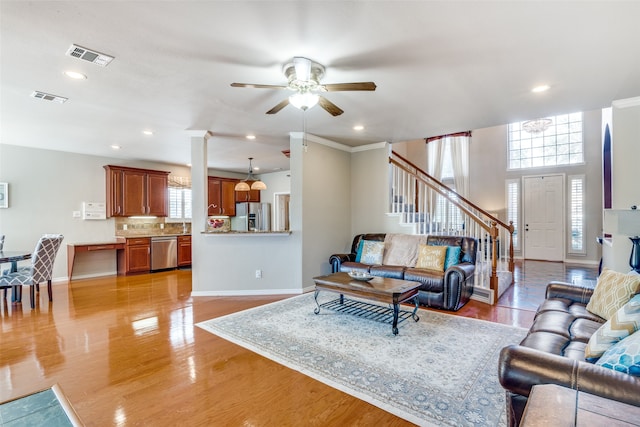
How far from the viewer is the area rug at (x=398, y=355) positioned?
2.03m

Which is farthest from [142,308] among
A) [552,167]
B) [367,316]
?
[552,167]

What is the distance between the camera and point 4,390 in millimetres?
2271

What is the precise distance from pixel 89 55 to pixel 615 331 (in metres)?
4.14

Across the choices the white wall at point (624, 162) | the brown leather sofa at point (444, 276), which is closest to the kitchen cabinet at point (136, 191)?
the brown leather sofa at point (444, 276)

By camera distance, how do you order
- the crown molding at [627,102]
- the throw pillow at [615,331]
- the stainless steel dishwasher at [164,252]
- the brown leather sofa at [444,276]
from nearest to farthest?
1. the throw pillow at [615,331]
2. the crown molding at [627,102]
3. the brown leather sofa at [444,276]
4. the stainless steel dishwasher at [164,252]

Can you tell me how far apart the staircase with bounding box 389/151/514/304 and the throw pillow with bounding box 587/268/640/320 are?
1898 millimetres

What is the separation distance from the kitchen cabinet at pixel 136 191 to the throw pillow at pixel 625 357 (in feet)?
25.9

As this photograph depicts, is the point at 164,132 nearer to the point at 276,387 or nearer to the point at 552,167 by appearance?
the point at 276,387

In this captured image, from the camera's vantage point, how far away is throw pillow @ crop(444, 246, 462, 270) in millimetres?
4465

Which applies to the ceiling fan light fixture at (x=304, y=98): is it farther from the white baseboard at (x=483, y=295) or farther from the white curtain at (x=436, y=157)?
the white curtain at (x=436, y=157)

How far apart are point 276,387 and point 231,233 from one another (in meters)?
3.07

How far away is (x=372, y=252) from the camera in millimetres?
5176

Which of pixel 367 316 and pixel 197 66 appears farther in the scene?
pixel 367 316

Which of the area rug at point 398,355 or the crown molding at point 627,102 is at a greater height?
the crown molding at point 627,102
